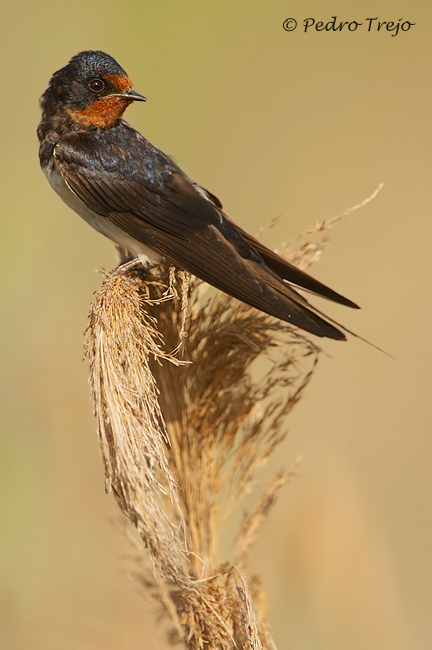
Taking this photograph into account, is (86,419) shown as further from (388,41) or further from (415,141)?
(388,41)

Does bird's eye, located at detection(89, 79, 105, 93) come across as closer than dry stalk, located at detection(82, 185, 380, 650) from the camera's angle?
No

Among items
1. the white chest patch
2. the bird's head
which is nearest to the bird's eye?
the bird's head

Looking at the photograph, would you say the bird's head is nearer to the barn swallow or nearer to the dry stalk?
the barn swallow

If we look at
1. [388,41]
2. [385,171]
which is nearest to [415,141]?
[385,171]

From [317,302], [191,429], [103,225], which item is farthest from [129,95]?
[317,302]

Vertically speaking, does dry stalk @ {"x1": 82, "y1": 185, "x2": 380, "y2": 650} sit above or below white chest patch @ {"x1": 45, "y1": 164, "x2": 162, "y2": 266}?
below

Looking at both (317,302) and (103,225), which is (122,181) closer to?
(103,225)

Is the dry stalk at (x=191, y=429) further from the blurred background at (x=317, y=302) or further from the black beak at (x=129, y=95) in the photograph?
the black beak at (x=129, y=95)

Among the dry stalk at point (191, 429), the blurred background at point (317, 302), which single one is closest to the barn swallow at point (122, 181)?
the dry stalk at point (191, 429)
